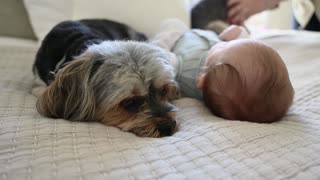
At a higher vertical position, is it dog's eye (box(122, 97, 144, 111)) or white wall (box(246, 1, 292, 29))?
dog's eye (box(122, 97, 144, 111))

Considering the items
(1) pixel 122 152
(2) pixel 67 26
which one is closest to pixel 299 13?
(2) pixel 67 26

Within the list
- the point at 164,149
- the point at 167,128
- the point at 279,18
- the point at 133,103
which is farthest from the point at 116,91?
the point at 279,18

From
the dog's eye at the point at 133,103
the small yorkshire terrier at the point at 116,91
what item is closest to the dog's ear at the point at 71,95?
the small yorkshire terrier at the point at 116,91

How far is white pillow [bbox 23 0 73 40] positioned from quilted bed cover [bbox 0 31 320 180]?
0.82 meters

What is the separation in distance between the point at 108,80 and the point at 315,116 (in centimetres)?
66

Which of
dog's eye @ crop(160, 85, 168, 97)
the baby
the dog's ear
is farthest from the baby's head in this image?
the dog's ear

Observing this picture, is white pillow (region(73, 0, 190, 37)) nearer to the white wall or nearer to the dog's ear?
the dog's ear

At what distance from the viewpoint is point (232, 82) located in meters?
1.13

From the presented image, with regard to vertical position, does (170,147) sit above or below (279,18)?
above

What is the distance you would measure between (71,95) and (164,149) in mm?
421

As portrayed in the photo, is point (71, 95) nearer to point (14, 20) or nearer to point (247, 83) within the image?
point (247, 83)

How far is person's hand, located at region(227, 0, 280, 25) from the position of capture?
6.73ft

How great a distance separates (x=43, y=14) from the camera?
6.34ft

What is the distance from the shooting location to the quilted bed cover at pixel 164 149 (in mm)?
737
